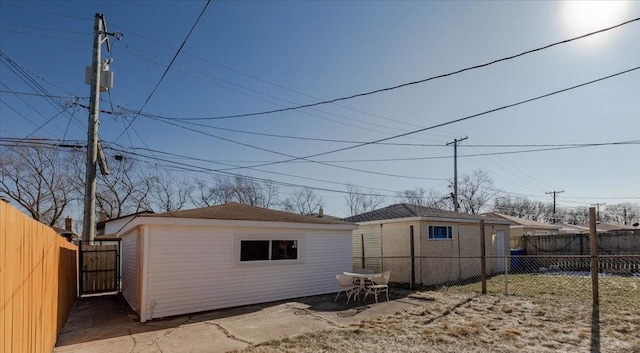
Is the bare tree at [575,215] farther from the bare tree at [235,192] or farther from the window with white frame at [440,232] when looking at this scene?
the window with white frame at [440,232]

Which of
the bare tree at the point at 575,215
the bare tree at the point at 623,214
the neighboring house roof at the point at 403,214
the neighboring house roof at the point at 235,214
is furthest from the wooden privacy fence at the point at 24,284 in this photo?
the bare tree at the point at 623,214

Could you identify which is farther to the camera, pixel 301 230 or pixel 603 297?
pixel 301 230

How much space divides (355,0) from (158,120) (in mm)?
8938

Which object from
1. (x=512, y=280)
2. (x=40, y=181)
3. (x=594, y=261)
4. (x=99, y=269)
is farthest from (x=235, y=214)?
(x=40, y=181)

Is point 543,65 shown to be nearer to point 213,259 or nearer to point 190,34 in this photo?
point 190,34

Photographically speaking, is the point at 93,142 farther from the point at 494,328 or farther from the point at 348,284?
the point at 494,328

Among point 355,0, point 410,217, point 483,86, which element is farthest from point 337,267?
point 355,0

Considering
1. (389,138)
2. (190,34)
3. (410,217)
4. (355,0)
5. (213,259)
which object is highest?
(355,0)

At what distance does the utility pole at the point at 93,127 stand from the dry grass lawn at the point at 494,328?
8.38 meters

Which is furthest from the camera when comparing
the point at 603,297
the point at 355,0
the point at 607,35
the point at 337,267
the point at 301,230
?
the point at 337,267

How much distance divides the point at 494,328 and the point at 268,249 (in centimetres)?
561

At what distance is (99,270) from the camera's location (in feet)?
43.4

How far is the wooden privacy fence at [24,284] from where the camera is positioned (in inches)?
113

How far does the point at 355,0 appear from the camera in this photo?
8.62 m
